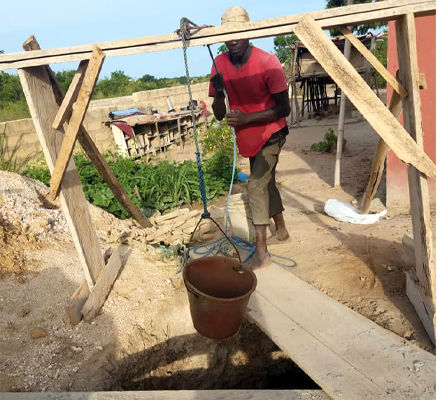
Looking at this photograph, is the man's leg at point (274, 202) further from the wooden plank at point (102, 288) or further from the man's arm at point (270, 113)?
the wooden plank at point (102, 288)

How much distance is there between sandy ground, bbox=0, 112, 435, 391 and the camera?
2.41 meters

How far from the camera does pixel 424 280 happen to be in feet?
7.51

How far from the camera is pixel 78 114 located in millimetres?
2326

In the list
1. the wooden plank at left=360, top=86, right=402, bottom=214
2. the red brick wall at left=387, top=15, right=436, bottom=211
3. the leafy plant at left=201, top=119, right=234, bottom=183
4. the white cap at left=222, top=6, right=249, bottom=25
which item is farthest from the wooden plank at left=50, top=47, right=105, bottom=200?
the leafy plant at left=201, top=119, right=234, bottom=183

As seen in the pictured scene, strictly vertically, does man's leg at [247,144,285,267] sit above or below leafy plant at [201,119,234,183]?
above

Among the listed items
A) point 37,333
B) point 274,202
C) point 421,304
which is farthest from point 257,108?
point 37,333

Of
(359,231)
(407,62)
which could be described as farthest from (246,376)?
(407,62)

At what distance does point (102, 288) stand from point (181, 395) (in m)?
1.25

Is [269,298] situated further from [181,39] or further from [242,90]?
[181,39]

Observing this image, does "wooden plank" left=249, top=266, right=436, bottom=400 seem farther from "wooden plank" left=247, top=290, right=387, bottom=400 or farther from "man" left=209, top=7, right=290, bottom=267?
"man" left=209, top=7, right=290, bottom=267

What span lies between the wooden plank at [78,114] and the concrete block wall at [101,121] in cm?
759

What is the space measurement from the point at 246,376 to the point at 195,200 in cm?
372

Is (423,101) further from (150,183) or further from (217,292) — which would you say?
(150,183)

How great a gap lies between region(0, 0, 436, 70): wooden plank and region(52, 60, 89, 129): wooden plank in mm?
74
